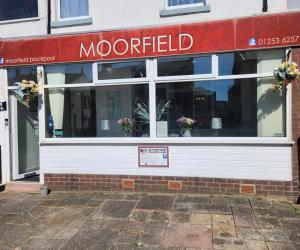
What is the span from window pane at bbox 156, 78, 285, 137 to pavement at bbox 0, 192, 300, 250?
1276 mm

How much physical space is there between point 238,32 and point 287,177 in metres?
2.77

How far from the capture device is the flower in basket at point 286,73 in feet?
20.0

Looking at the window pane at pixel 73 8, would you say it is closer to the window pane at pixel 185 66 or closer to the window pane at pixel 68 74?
the window pane at pixel 68 74

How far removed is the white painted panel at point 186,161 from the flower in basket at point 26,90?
1.12m

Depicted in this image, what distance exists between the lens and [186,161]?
6902 millimetres

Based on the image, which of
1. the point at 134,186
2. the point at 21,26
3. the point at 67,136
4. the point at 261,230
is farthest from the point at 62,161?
the point at 261,230

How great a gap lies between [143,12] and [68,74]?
81.0 inches

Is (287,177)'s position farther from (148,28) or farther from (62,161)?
(62,161)

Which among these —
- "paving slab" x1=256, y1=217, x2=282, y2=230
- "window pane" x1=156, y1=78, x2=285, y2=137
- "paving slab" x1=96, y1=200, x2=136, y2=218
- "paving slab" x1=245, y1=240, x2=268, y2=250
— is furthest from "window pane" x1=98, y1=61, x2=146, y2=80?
"paving slab" x1=245, y1=240, x2=268, y2=250

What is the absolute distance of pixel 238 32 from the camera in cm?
646

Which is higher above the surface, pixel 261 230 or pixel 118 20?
pixel 118 20

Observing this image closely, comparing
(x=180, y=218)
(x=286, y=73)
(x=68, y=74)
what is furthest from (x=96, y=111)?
(x=286, y=73)

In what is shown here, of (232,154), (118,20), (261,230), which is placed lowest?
(261,230)

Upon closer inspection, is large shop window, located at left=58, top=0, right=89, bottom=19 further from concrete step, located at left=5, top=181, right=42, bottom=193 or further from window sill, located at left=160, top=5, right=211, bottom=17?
concrete step, located at left=5, top=181, right=42, bottom=193
